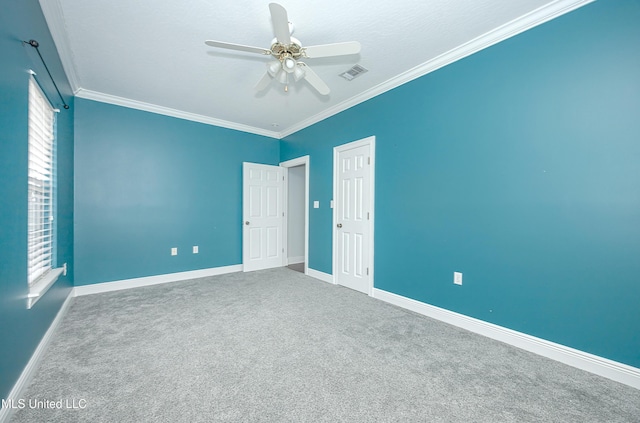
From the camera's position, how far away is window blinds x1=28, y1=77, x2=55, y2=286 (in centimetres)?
203

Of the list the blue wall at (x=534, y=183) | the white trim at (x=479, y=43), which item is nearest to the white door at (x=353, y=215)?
the blue wall at (x=534, y=183)

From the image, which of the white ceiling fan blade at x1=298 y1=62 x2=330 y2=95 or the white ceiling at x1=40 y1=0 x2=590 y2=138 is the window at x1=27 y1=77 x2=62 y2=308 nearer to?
the white ceiling at x1=40 y1=0 x2=590 y2=138

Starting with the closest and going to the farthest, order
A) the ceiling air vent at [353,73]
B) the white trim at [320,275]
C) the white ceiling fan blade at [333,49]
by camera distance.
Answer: the white ceiling fan blade at [333,49] → the ceiling air vent at [353,73] → the white trim at [320,275]

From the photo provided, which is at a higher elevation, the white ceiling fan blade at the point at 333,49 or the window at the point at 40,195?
the white ceiling fan blade at the point at 333,49

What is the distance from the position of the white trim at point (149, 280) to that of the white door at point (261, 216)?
401mm

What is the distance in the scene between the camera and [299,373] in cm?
187

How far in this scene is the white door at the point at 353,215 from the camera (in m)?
3.63

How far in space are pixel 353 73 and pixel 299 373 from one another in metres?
3.09

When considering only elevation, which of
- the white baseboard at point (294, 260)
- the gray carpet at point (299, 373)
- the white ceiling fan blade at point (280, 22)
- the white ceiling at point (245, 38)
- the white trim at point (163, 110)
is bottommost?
the gray carpet at point (299, 373)

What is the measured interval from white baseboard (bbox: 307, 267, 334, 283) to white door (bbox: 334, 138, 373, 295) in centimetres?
15

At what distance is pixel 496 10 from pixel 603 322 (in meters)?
2.49

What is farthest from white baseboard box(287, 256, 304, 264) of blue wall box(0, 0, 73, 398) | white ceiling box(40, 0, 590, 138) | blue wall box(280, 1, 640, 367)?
blue wall box(0, 0, 73, 398)

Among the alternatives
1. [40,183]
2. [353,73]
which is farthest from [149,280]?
[353,73]

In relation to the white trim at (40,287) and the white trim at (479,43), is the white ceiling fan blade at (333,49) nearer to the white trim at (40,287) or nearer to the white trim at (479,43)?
the white trim at (479,43)
